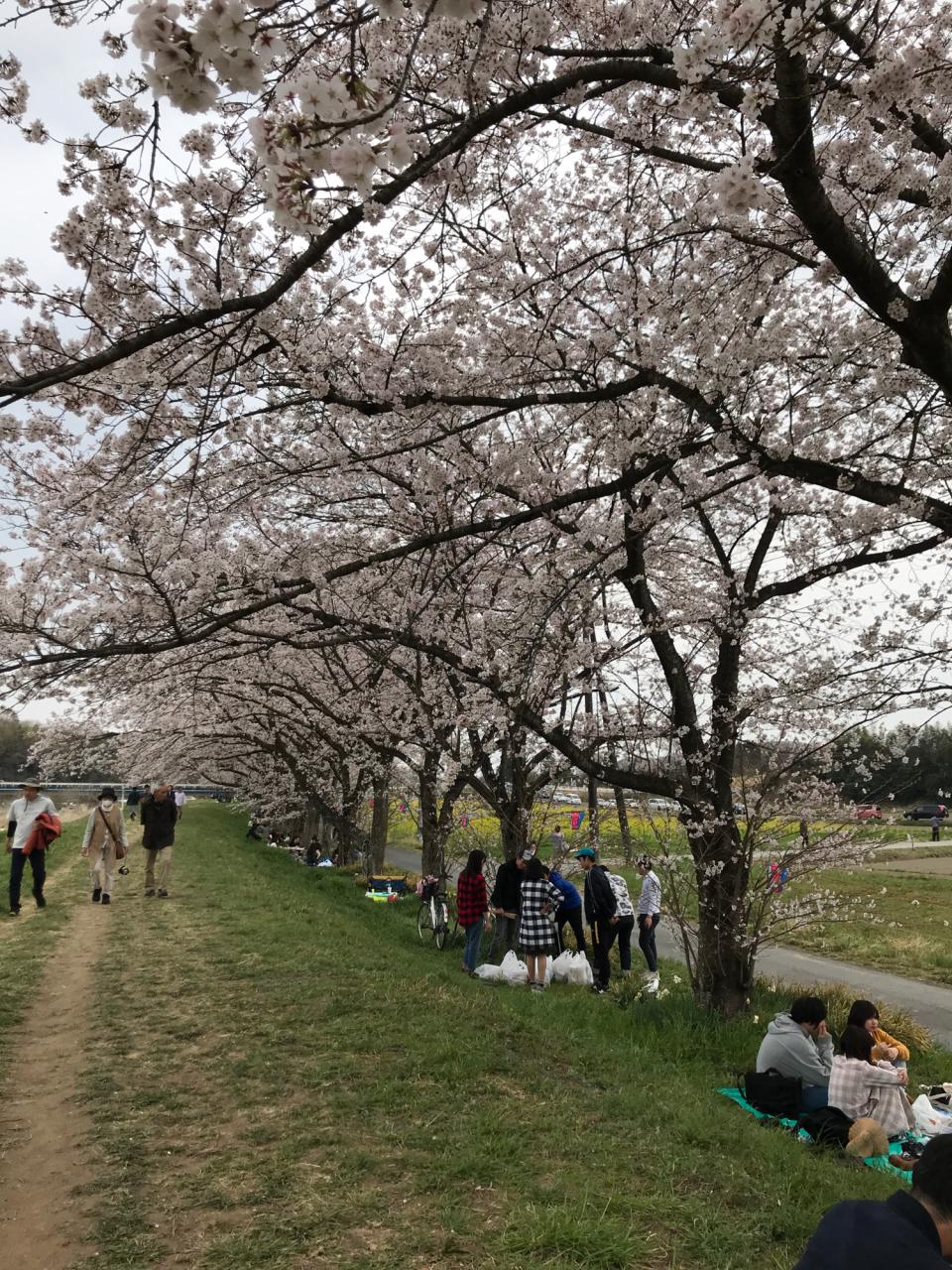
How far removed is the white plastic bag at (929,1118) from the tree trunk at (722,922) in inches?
72.0

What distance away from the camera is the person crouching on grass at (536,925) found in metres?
7.86

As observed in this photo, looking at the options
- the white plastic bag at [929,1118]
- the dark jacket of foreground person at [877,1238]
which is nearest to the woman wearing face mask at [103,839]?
the white plastic bag at [929,1118]

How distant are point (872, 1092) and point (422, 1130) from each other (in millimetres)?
2672

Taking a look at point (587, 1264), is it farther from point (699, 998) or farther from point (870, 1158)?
point (699, 998)

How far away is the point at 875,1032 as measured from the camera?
533 cm

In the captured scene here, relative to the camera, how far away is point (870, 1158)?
4.38m

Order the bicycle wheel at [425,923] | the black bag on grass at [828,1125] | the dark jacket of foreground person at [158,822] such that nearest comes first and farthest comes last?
the black bag on grass at [828,1125], the bicycle wheel at [425,923], the dark jacket of foreground person at [158,822]

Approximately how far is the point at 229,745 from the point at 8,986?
83.4ft

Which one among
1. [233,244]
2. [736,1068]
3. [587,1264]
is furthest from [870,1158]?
[233,244]

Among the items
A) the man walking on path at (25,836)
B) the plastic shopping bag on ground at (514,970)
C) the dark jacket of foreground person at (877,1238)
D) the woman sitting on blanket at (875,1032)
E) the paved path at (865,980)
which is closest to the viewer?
the dark jacket of foreground person at (877,1238)

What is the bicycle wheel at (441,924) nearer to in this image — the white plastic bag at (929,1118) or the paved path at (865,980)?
the paved path at (865,980)

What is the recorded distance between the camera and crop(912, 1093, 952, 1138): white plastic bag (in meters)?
4.98

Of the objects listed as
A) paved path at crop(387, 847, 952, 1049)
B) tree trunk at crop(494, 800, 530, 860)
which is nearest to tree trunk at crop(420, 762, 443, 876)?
tree trunk at crop(494, 800, 530, 860)

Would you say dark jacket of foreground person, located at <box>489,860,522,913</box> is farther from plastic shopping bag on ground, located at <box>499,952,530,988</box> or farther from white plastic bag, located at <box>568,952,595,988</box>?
white plastic bag, located at <box>568,952,595,988</box>
